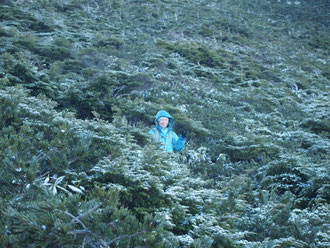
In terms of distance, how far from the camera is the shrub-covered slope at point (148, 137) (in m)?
2.45

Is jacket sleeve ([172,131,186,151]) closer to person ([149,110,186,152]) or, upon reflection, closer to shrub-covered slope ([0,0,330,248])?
person ([149,110,186,152])

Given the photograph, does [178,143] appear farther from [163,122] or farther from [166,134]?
[163,122]

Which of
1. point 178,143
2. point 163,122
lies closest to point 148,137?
point 163,122

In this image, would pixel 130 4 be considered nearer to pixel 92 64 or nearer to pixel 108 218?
pixel 92 64

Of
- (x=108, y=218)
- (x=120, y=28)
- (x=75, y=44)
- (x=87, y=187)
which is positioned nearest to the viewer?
(x=108, y=218)

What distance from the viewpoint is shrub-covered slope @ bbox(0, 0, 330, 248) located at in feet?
8.02

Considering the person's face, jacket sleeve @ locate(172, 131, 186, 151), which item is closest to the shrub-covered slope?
jacket sleeve @ locate(172, 131, 186, 151)

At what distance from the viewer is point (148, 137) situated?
5.73 m

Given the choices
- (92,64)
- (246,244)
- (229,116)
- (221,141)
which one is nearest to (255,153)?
(221,141)

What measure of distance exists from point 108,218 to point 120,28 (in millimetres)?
16506

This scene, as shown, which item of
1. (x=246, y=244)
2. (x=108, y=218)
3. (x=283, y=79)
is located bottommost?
(x=283, y=79)

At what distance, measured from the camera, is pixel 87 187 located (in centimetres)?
320

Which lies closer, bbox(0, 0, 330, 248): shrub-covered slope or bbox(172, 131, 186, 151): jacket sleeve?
bbox(0, 0, 330, 248): shrub-covered slope

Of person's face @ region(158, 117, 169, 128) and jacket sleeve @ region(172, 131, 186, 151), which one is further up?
person's face @ region(158, 117, 169, 128)
